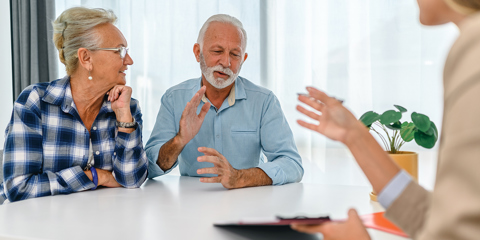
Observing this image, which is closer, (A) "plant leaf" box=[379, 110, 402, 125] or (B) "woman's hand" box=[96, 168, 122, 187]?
(A) "plant leaf" box=[379, 110, 402, 125]

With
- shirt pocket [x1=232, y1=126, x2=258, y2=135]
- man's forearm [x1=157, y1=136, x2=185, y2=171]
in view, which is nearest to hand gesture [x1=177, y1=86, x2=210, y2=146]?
man's forearm [x1=157, y1=136, x2=185, y2=171]

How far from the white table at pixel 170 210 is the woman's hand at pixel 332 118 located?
0.26 m

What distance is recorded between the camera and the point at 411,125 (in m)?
1.27

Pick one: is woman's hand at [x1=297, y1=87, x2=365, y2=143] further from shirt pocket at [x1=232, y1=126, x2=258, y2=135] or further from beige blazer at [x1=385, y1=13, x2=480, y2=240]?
shirt pocket at [x1=232, y1=126, x2=258, y2=135]

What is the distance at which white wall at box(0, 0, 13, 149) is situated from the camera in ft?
11.3

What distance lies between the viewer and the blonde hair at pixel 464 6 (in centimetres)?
52

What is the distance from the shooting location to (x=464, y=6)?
53 centimetres

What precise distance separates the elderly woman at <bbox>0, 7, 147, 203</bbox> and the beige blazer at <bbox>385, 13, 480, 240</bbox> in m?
1.29

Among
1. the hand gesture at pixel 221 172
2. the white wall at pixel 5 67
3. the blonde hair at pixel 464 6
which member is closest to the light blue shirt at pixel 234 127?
the hand gesture at pixel 221 172

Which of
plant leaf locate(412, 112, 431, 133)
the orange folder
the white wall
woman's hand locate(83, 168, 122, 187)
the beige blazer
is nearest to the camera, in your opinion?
the beige blazer

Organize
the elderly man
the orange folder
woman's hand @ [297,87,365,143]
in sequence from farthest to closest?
1. the elderly man
2. the orange folder
3. woman's hand @ [297,87,365,143]

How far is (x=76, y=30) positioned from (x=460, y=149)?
5.25 ft

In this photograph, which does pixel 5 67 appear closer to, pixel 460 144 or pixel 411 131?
pixel 411 131

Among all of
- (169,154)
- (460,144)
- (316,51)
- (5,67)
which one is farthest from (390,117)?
(5,67)
